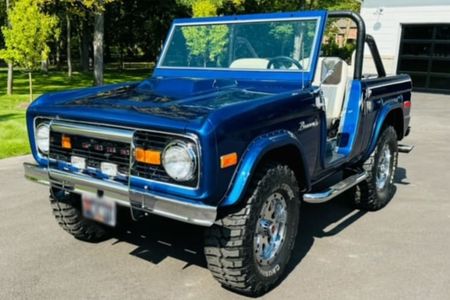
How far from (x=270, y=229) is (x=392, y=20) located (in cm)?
1908

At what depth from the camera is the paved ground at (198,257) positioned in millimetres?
3318

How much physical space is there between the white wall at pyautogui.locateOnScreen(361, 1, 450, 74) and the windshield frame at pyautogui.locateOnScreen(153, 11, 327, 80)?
16538 millimetres

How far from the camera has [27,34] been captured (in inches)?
445

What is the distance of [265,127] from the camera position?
10.1 feet

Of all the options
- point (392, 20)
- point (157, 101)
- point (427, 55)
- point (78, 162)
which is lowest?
point (78, 162)

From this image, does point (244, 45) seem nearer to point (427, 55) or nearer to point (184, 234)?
point (184, 234)

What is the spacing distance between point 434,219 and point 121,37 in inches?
1213

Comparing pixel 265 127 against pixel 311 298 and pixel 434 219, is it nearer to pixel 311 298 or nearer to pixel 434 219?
pixel 311 298

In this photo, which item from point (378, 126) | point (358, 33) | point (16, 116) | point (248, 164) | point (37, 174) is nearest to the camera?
point (248, 164)

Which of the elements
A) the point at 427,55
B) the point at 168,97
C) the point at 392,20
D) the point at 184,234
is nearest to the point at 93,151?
the point at 168,97

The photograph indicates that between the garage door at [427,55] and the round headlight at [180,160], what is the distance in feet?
64.4

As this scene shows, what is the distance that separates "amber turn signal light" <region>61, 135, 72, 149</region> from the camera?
10.7 ft

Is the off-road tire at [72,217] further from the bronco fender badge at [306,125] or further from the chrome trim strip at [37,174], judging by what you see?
the bronco fender badge at [306,125]

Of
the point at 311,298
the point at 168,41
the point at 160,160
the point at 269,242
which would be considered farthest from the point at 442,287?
the point at 168,41
